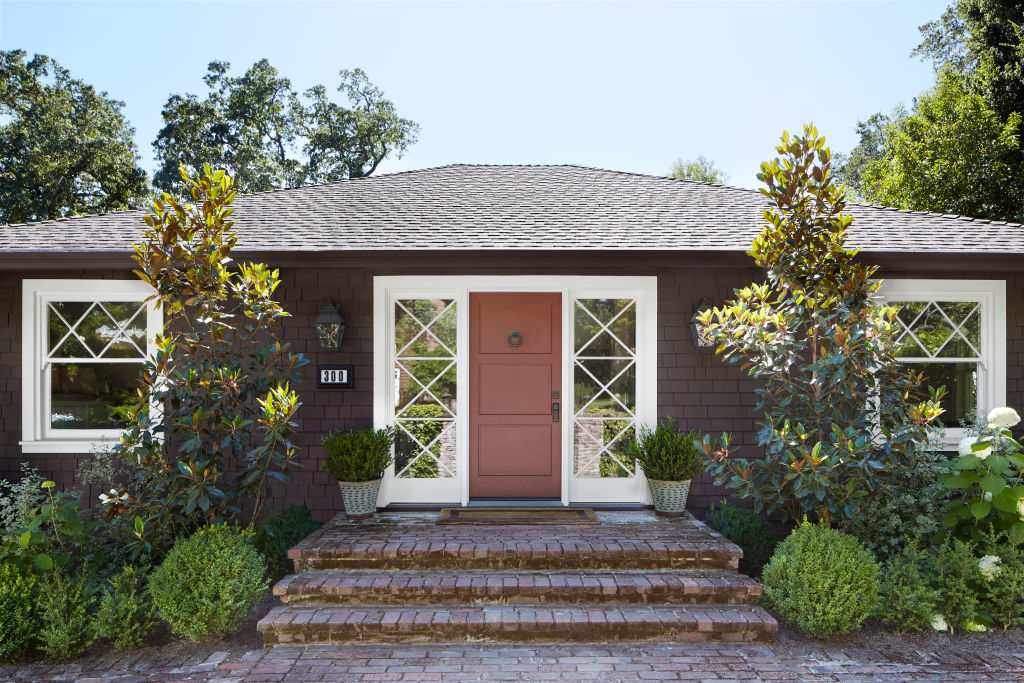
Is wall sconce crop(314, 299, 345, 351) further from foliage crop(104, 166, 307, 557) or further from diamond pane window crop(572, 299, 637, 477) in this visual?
diamond pane window crop(572, 299, 637, 477)

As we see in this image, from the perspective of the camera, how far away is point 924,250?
494 centimetres

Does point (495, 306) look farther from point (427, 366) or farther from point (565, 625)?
point (565, 625)

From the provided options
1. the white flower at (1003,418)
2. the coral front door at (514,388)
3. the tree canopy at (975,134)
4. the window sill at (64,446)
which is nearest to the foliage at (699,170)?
the tree canopy at (975,134)

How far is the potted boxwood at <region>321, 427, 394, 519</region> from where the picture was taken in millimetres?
4863

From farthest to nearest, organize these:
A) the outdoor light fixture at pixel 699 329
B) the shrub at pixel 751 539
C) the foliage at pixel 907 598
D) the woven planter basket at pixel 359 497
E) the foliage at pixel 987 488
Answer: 1. the outdoor light fixture at pixel 699 329
2. the woven planter basket at pixel 359 497
3. the shrub at pixel 751 539
4. the foliage at pixel 987 488
5. the foliage at pixel 907 598

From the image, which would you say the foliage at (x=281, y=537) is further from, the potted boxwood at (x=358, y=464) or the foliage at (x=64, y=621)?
the foliage at (x=64, y=621)

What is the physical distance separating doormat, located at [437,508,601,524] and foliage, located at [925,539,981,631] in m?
2.27

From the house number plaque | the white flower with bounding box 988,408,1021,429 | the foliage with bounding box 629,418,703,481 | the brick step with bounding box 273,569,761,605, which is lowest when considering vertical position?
the brick step with bounding box 273,569,761,605

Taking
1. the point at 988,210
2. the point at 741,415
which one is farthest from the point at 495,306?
the point at 988,210

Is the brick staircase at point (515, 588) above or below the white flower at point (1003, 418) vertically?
below

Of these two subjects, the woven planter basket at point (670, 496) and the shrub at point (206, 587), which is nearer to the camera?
the shrub at point (206, 587)

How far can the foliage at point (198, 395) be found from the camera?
4.02 meters

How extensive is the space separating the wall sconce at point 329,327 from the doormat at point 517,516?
5.57ft

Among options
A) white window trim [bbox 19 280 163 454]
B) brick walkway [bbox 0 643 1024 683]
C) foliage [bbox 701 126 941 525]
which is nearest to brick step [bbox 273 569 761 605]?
brick walkway [bbox 0 643 1024 683]
